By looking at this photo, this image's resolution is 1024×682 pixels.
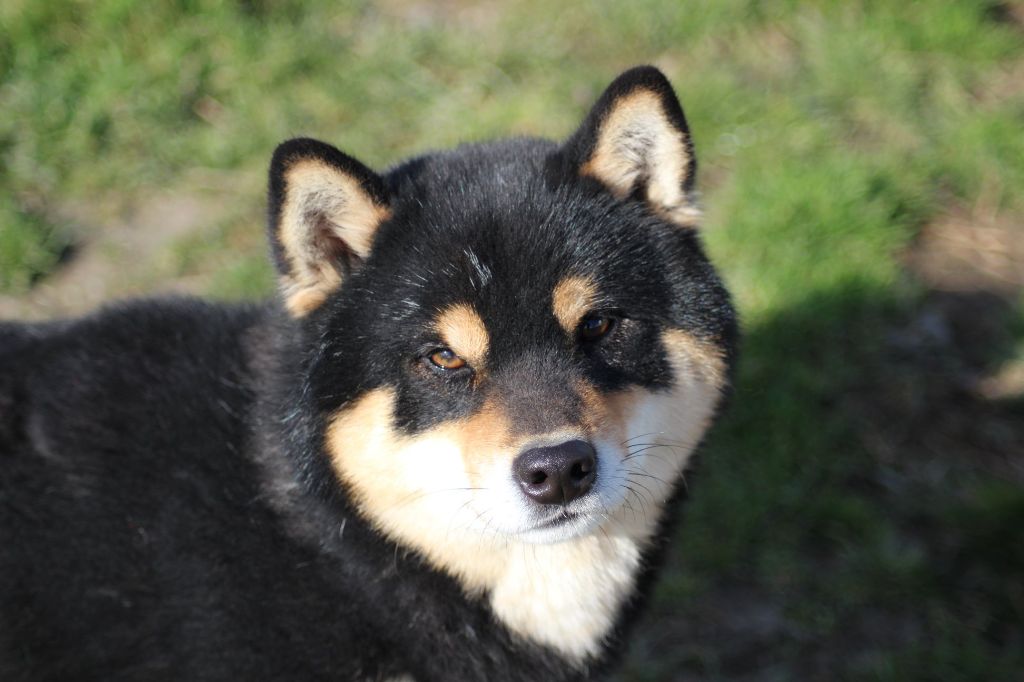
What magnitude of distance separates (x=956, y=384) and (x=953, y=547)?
106cm

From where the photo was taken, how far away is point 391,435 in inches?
134

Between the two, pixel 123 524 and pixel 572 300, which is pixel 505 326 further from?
pixel 123 524

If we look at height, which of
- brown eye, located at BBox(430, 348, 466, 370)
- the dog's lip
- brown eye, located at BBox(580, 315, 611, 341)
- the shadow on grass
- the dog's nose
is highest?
brown eye, located at BBox(430, 348, 466, 370)

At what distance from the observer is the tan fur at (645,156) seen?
3533 millimetres

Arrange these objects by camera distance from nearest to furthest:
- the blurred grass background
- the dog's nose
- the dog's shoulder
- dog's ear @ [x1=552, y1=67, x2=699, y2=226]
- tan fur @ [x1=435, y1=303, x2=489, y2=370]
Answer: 1. the dog's nose
2. tan fur @ [x1=435, y1=303, x2=489, y2=370]
3. dog's ear @ [x1=552, y1=67, x2=699, y2=226]
4. the dog's shoulder
5. the blurred grass background

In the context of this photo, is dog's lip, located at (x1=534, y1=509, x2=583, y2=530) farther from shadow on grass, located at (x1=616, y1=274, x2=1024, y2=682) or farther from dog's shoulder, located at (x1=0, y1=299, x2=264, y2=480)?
shadow on grass, located at (x1=616, y1=274, x2=1024, y2=682)

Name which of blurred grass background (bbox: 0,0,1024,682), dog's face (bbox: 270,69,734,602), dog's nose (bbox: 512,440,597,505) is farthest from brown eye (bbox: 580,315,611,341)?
blurred grass background (bbox: 0,0,1024,682)

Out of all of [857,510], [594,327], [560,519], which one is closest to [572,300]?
[594,327]

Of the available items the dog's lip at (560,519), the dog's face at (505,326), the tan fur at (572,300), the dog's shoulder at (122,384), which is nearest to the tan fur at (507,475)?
the dog's face at (505,326)

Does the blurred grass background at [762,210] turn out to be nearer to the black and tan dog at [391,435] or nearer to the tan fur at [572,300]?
the black and tan dog at [391,435]

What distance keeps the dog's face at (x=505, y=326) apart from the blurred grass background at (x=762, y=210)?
1.79 metres

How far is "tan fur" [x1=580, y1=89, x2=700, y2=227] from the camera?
3533 mm

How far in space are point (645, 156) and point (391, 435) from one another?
4.30ft

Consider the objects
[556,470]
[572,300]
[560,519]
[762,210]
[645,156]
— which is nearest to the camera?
[556,470]
